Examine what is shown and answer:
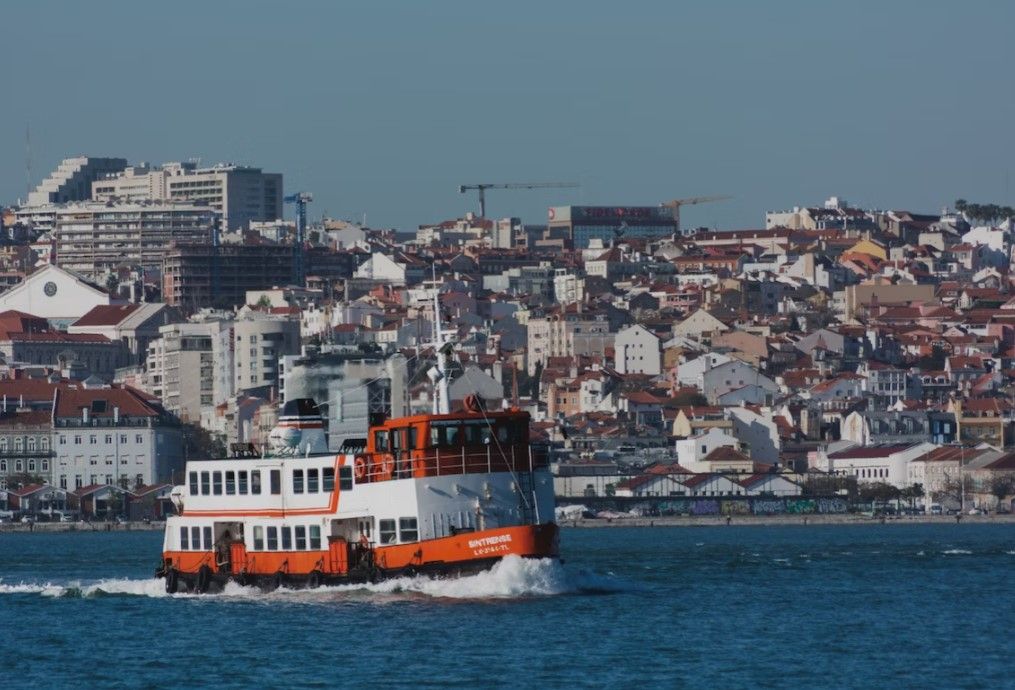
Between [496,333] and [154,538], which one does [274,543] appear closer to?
[154,538]

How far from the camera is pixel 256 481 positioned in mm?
53594

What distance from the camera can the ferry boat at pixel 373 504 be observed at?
163 feet

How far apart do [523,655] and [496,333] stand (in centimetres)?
13710

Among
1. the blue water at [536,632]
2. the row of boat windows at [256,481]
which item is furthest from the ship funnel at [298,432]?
the blue water at [536,632]

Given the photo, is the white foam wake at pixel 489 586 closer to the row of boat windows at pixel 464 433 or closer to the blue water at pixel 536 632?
the blue water at pixel 536 632

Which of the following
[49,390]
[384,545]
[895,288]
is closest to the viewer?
[384,545]

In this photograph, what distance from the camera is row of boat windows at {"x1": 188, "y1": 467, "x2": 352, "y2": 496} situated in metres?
52.1

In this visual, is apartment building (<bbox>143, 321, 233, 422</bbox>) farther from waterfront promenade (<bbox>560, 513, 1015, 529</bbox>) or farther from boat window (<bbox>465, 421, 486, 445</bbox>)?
boat window (<bbox>465, 421, 486, 445</bbox>)

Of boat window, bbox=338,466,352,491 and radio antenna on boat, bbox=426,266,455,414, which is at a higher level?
radio antenna on boat, bbox=426,266,455,414

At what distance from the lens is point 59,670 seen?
4466 centimetres

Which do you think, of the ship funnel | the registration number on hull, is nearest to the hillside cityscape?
the ship funnel

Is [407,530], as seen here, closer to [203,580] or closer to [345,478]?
[345,478]

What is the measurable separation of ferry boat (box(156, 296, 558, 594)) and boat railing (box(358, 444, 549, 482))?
0.6 inches

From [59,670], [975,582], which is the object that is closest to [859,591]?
[975,582]
